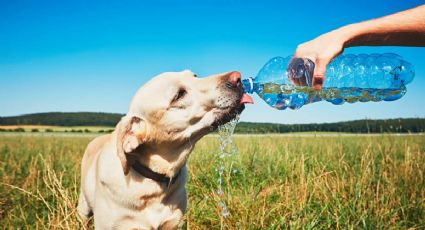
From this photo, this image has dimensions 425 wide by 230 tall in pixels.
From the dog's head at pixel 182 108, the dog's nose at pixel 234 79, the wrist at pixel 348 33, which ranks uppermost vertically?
the wrist at pixel 348 33

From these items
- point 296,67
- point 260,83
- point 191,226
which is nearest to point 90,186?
point 191,226

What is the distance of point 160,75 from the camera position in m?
3.40

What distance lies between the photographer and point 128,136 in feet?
10.1

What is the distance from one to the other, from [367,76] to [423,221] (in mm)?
1755

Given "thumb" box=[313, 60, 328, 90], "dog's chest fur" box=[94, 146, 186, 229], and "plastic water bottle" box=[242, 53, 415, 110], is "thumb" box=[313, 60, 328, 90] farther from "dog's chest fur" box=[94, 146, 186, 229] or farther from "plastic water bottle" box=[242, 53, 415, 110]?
"dog's chest fur" box=[94, 146, 186, 229]

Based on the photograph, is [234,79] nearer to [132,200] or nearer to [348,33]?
[348,33]

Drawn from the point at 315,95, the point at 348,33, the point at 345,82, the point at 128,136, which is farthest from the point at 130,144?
the point at 345,82

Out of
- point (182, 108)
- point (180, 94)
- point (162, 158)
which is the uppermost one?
point (180, 94)

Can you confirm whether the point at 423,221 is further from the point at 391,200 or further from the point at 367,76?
the point at 367,76

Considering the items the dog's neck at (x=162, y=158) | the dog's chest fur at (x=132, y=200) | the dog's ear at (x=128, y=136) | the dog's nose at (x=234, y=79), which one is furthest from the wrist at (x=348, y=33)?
the dog's chest fur at (x=132, y=200)

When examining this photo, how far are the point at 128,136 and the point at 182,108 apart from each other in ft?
1.83

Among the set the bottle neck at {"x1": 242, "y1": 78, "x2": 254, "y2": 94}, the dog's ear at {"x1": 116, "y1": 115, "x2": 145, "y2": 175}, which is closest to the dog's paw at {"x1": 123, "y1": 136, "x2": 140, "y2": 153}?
the dog's ear at {"x1": 116, "y1": 115, "x2": 145, "y2": 175}

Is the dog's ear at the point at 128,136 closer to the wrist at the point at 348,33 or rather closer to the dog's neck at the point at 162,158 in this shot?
the dog's neck at the point at 162,158

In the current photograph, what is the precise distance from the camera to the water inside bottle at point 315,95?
4.01 m
